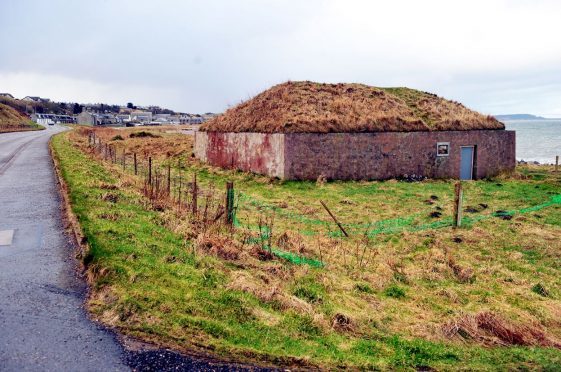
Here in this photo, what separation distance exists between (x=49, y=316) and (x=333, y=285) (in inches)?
203

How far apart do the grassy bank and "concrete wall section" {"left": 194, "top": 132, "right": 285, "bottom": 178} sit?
8.65 metres

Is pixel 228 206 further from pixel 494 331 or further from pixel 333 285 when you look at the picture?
pixel 494 331

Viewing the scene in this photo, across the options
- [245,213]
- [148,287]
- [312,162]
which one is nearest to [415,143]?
[312,162]

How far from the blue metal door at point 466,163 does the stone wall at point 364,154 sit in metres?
0.29

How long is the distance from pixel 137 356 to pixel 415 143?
23.8 meters

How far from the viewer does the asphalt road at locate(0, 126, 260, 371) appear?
580 cm

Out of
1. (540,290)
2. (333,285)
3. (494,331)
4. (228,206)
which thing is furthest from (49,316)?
(540,290)

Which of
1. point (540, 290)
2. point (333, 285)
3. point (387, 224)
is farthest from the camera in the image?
point (387, 224)

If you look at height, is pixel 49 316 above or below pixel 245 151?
below

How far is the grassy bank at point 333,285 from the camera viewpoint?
6.79 m

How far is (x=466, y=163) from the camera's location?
2861 cm

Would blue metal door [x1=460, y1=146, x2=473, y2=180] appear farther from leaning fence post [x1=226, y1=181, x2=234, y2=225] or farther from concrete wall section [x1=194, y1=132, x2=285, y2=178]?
leaning fence post [x1=226, y1=181, x2=234, y2=225]

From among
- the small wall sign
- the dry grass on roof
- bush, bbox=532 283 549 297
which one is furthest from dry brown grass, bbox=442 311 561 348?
the small wall sign

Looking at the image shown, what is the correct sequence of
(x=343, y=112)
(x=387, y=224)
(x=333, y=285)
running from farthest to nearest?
(x=343, y=112), (x=387, y=224), (x=333, y=285)
